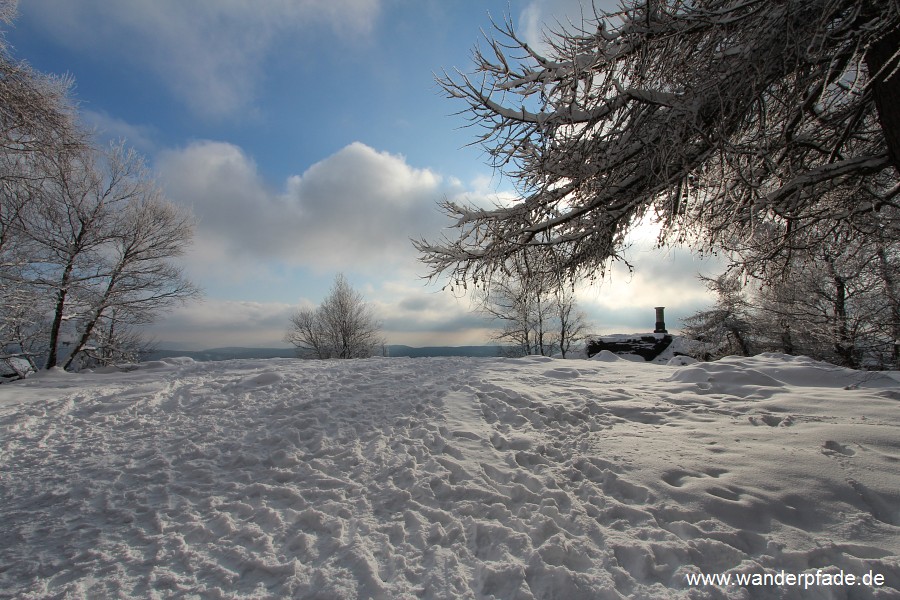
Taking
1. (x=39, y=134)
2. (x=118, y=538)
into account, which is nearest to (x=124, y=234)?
(x=39, y=134)

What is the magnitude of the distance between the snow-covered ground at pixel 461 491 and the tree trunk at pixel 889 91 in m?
3.09

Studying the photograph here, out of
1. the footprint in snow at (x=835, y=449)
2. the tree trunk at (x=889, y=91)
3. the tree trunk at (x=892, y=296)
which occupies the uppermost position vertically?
the tree trunk at (x=889, y=91)

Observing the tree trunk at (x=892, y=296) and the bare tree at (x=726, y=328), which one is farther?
the bare tree at (x=726, y=328)

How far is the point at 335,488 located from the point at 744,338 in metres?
24.5

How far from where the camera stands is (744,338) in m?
20.9

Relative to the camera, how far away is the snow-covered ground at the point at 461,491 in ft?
8.27

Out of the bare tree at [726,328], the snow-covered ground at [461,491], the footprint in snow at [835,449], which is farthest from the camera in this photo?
the bare tree at [726,328]

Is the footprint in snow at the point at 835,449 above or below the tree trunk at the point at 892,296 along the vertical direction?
below

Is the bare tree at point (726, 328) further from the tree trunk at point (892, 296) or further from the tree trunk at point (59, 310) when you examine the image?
the tree trunk at point (59, 310)

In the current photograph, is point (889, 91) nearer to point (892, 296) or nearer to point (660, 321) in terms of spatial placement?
point (892, 296)

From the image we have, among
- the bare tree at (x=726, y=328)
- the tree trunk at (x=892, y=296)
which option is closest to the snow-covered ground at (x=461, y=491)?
the tree trunk at (x=892, y=296)

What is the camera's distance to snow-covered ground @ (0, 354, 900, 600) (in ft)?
8.27

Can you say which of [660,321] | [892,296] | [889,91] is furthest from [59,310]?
[660,321]

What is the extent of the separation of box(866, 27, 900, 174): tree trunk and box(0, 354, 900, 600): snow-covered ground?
3.09m
